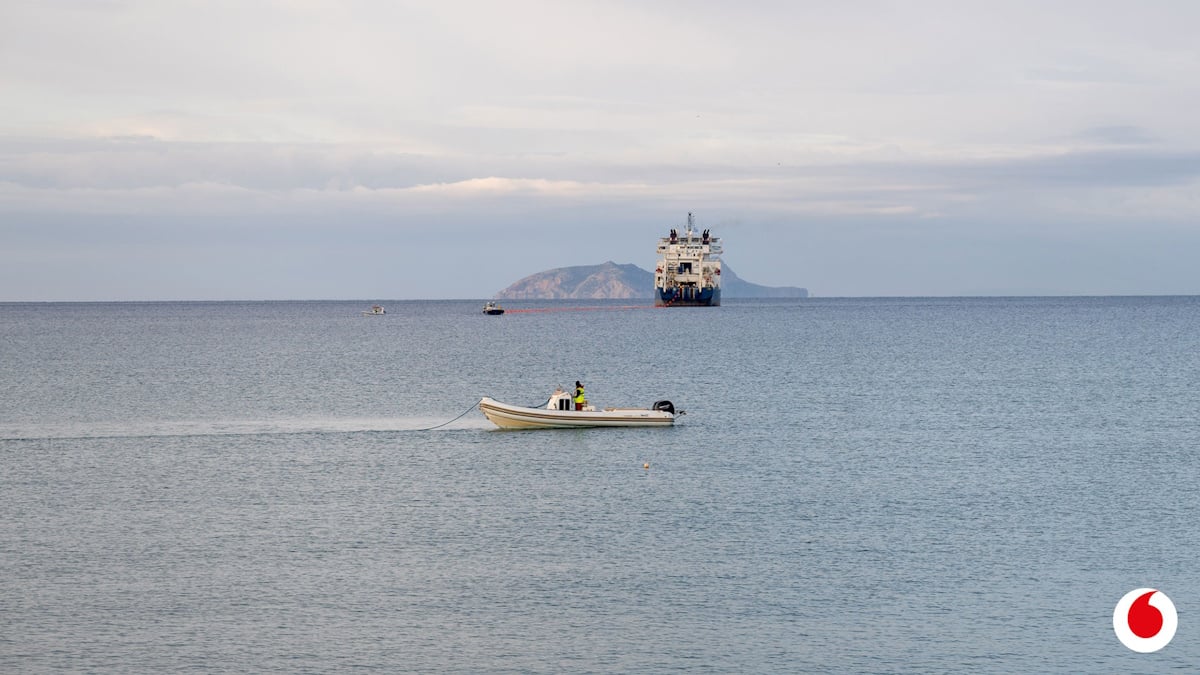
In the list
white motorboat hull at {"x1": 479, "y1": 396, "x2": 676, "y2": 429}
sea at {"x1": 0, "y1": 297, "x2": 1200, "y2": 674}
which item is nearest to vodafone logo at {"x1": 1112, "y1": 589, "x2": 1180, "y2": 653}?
sea at {"x1": 0, "y1": 297, "x2": 1200, "y2": 674}

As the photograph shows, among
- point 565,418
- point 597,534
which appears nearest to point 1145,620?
point 597,534

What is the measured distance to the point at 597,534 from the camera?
37.4m

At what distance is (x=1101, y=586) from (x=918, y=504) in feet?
36.8

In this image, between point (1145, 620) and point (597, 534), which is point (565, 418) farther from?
point (1145, 620)

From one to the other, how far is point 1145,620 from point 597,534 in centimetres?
1493

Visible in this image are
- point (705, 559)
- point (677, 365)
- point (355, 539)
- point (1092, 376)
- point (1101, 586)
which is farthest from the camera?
point (677, 365)

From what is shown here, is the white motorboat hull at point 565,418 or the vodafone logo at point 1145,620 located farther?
the white motorboat hull at point 565,418

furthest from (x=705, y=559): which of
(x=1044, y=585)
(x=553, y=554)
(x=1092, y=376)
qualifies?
(x=1092, y=376)

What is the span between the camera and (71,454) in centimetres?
5453

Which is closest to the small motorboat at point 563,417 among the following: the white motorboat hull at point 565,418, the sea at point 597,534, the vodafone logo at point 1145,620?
the white motorboat hull at point 565,418

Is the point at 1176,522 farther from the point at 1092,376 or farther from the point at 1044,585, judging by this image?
the point at 1092,376

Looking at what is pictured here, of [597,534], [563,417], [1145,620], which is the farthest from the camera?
[563,417]

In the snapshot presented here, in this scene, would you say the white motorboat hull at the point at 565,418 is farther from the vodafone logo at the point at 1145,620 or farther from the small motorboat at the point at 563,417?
the vodafone logo at the point at 1145,620

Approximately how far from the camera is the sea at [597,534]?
2684 cm
